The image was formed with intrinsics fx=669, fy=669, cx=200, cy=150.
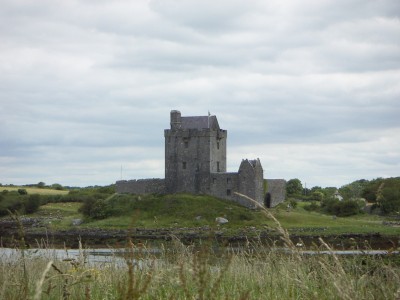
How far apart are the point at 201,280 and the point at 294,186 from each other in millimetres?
88335

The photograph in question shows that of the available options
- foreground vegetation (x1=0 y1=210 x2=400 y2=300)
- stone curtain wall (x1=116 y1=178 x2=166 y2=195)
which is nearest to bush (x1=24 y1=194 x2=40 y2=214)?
stone curtain wall (x1=116 y1=178 x2=166 y2=195)

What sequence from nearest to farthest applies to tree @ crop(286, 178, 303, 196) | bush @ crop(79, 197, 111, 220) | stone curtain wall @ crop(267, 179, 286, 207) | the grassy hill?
the grassy hill < bush @ crop(79, 197, 111, 220) < stone curtain wall @ crop(267, 179, 286, 207) < tree @ crop(286, 178, 303, 196)

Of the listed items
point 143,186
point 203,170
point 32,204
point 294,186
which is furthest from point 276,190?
point 294,186

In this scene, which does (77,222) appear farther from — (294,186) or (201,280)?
(201,280)

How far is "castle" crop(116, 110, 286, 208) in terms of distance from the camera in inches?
2325

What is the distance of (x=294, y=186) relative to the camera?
91125 millimetres

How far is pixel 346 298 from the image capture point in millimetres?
4086

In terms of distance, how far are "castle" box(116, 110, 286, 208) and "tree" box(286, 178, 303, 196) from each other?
26420 mm

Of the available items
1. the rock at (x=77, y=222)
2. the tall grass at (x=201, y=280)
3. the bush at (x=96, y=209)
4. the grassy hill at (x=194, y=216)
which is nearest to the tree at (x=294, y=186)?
the grassy hill at (x=194, y=216)

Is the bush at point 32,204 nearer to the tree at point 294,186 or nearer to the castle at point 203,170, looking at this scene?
the castle at point 203,170

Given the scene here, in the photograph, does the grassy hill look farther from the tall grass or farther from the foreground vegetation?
the foreground vegetation

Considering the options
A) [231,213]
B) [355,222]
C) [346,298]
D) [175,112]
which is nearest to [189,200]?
[231,213]

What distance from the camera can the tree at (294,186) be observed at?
89.3m

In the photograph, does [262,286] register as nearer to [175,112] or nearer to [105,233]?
[105,233]
